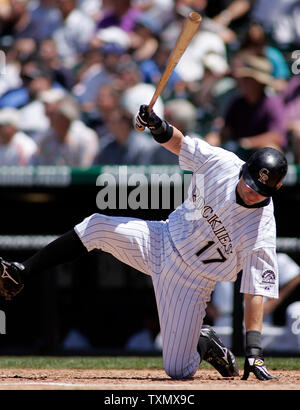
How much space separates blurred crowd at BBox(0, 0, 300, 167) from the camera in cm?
687

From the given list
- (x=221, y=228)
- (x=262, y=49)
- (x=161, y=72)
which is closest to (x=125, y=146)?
(x=161, y=72)

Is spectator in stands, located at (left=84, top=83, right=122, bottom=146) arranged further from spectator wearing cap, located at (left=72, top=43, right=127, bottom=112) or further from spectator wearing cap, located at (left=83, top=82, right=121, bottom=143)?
spectator wearing cap, located at (left=72, top=43, right=127, bottom=112)

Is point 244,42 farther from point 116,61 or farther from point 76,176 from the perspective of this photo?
point 76,176

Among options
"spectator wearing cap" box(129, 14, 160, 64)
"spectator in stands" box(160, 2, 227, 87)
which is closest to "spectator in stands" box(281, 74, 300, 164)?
"spectator in stands" box(160, 2, 227, 87)

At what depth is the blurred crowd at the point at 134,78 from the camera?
6.87 metres

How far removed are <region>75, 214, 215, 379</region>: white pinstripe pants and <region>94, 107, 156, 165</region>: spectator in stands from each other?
7.41 feet

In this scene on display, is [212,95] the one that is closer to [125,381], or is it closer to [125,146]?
[125,146]

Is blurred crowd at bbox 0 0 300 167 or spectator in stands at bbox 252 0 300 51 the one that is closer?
blurred crowd at bbox 0 0 300 167

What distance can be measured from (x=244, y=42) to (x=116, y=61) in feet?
4.35

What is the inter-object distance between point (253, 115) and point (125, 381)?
322cm

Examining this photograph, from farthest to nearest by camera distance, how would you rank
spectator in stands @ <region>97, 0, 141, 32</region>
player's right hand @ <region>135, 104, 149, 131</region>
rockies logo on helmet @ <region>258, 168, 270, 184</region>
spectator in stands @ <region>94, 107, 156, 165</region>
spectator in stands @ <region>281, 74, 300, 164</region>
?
spectator in stands @ <region>97, 0, 141, 32</region>, spectator in stands @ <region>94, 107, 156, 165</region>, spectator in stands @ <region>281, 74, 300, 164</region>, player's right hand @ <region>135, 104, 149, 131</region>, rockies logo on helmet @ <region>258, 168, 270, 184</region>

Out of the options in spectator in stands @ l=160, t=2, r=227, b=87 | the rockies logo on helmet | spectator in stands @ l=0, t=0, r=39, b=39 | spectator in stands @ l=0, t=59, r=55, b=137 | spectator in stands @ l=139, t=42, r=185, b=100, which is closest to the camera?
the rockies logo on helmet
